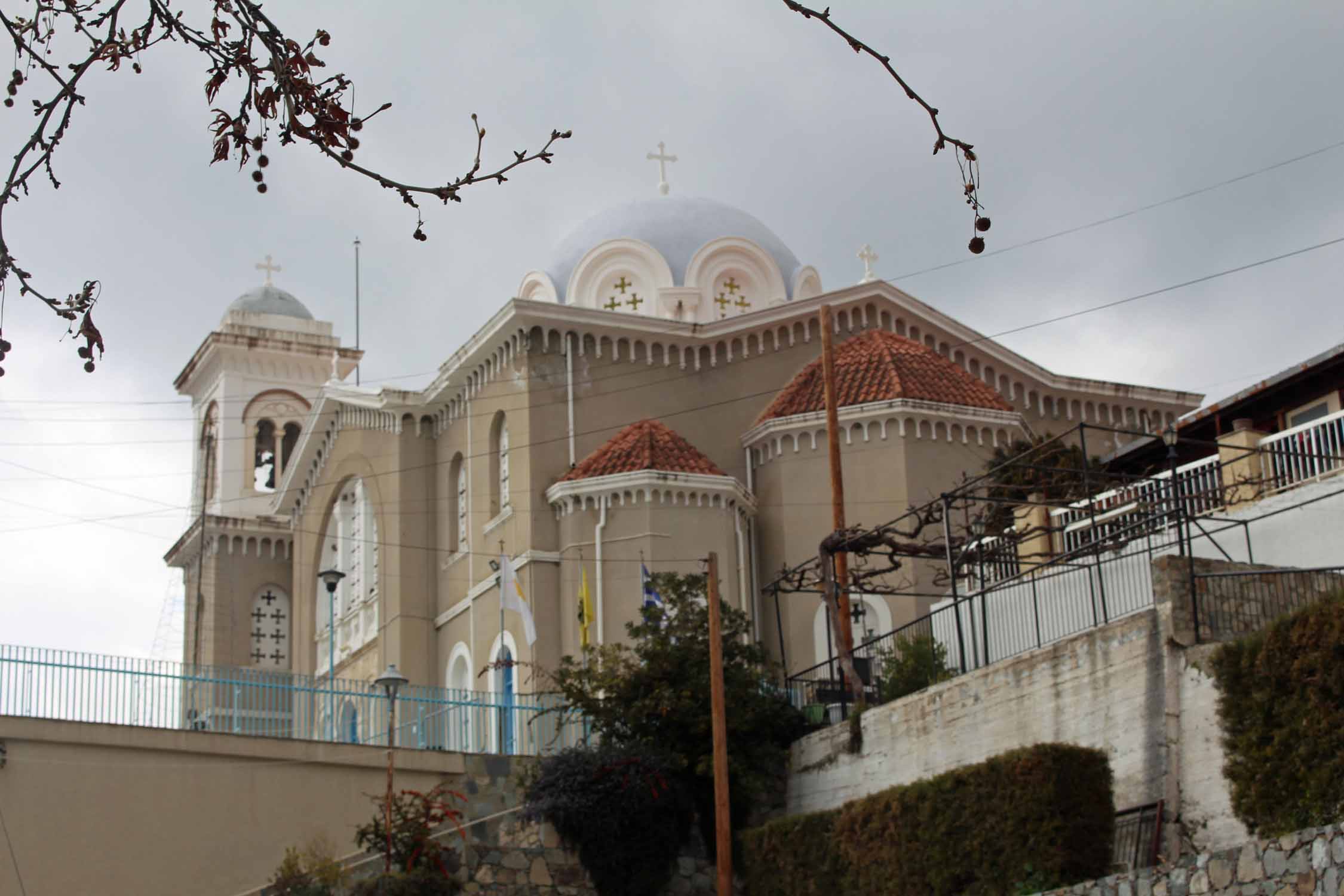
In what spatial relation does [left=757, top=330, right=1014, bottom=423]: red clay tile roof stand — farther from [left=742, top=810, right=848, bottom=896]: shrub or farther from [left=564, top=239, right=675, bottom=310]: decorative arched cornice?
[left=742, top=810, right=848, bottom=896]: shrub

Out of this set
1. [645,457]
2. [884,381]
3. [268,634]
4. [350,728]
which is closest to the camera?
[350,728]

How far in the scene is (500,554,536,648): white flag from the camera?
31.3 m

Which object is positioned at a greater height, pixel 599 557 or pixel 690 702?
pixel 599 557

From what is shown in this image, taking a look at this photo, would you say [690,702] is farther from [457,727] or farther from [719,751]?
[457,727]

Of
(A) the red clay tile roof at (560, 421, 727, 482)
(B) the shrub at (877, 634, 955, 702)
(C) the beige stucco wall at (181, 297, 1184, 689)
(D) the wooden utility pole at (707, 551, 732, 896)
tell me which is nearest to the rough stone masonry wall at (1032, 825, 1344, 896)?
(D) the wooden utility pole at (707, 551, 732, 896)

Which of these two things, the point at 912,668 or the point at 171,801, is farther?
the point at 912,668

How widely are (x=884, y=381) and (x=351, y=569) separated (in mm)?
15257

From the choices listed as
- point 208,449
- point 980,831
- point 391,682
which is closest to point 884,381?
point 391,682

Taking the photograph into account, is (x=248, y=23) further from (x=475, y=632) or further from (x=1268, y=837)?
(x=475, y=632)

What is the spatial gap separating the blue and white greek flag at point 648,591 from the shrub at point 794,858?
4584 millimetres

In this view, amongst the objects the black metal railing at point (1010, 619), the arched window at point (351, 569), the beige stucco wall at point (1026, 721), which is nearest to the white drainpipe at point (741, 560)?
the black metal railing at point (1010, 619)

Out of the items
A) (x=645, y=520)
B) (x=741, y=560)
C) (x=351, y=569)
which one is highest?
(x=351, y=569)

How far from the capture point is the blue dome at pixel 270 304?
56.9 metres

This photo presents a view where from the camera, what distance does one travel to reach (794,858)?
2264 cm
